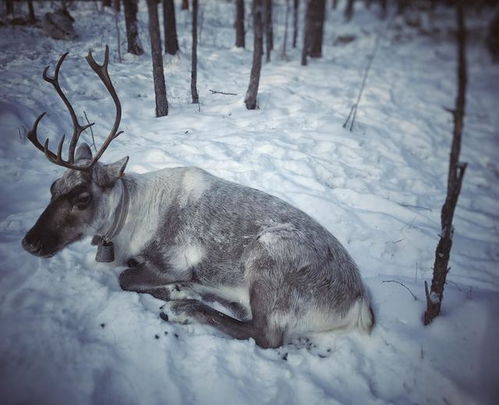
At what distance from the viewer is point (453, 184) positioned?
→ 2047 mm

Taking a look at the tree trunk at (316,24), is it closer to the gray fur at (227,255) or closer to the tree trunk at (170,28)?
the tree trunk at (170,28)

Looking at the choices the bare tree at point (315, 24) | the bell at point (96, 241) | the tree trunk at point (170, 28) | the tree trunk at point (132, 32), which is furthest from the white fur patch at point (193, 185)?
the bare tree at point (315, 24)

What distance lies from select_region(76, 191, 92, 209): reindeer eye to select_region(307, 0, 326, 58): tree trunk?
12106 mm

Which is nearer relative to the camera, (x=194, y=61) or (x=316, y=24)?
(x=194, y=61)

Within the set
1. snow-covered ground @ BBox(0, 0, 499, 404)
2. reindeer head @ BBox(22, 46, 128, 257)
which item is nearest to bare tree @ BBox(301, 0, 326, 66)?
snow-covered ground @ BBox(0, 0, 499, 404)

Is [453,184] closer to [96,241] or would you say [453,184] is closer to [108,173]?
[108,173]

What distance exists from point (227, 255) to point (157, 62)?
17.0 feet

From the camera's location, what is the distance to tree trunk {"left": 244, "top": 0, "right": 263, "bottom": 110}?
250 inches

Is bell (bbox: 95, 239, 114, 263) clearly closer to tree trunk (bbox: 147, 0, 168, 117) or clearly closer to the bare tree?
tree trunk (bbox: 147, 0, 168, 117)

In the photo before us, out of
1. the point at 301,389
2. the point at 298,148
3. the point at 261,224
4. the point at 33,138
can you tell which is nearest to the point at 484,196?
the point at 298,148

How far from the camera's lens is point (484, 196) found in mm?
5523

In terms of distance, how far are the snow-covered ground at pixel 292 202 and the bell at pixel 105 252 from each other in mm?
199

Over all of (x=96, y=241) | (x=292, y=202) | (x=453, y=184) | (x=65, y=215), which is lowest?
(x=292, y=202)

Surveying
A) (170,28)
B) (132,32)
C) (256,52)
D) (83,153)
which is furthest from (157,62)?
(170,28)
